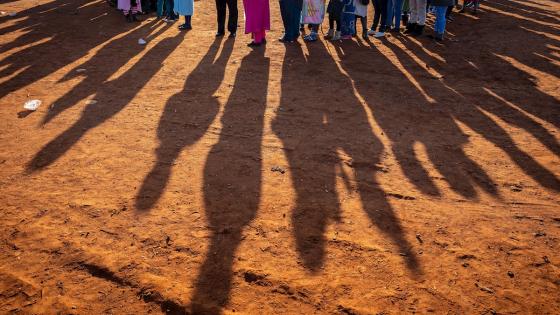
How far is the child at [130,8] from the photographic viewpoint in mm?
9742

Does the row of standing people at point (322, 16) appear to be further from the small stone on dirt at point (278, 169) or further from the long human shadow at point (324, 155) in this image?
the small stone on dirt at point (278, 169)

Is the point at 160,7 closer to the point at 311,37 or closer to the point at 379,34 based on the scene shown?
the point at 311,37

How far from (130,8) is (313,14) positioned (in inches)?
193

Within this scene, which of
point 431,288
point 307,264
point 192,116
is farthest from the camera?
point 192,116

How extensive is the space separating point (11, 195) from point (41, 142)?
3.39 feet

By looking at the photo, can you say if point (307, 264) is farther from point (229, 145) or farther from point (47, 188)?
point (47, 188)

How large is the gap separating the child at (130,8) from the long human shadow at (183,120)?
13.6 feet

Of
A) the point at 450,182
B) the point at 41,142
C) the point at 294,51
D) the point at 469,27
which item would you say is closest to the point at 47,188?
the point at 41,142

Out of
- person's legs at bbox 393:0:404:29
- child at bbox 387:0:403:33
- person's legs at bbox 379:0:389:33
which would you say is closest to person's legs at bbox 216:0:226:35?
person's legs at bbox 379:0:389:33

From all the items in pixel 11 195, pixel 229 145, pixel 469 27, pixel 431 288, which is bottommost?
pixel 431 288

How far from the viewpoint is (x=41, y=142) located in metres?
4.38

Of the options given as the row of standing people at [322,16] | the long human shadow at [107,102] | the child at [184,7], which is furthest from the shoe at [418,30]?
the long human shadow at [107,102]

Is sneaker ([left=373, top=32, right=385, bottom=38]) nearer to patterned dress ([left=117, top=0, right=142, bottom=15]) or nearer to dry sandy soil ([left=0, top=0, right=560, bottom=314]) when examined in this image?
dry sandy soil ([left=0, top=0, right=560, bottom=314])

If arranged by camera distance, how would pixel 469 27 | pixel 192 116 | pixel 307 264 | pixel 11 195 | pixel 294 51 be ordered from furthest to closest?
pixel 469 27 → pixel 294 51 → pixel 192 116 → pixel 11 195 → pixel 307 264
